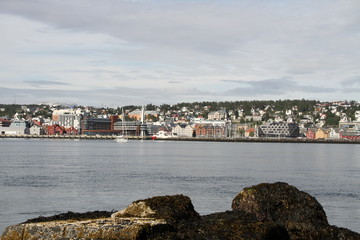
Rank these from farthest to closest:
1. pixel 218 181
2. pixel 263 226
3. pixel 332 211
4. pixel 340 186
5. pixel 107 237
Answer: pixel 218 181
pixel 340 186
pixel 332 211
pixel 263 226
pixel 107 237

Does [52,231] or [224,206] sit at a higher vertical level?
[52,231]

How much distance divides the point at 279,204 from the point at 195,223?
2901 mm

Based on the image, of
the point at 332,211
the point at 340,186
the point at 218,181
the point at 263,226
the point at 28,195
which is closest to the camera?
the point at 263,226

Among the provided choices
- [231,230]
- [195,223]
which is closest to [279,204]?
[195,223]

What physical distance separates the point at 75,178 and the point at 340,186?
13.8 m

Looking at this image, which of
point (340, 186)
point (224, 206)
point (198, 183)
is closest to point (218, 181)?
point (198, 183)

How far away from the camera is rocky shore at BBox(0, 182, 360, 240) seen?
7.24m

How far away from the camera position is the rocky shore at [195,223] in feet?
23.8

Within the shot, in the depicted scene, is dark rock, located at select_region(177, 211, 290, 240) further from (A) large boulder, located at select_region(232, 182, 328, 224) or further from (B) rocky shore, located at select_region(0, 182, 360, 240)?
(A) large boulder, located at select_region(232, 182, 328, 224)

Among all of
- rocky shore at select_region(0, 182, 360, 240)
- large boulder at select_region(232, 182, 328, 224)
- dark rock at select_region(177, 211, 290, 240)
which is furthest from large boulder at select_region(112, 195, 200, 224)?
large boulder at select_region(232, 182, 328, 224)

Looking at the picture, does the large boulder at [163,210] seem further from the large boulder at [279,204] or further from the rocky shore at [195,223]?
the large boulder at [279,204]

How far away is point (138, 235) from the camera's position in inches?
284

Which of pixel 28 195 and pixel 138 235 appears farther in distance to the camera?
pixel 28 195

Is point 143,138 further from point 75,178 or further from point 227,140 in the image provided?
point 75,178
